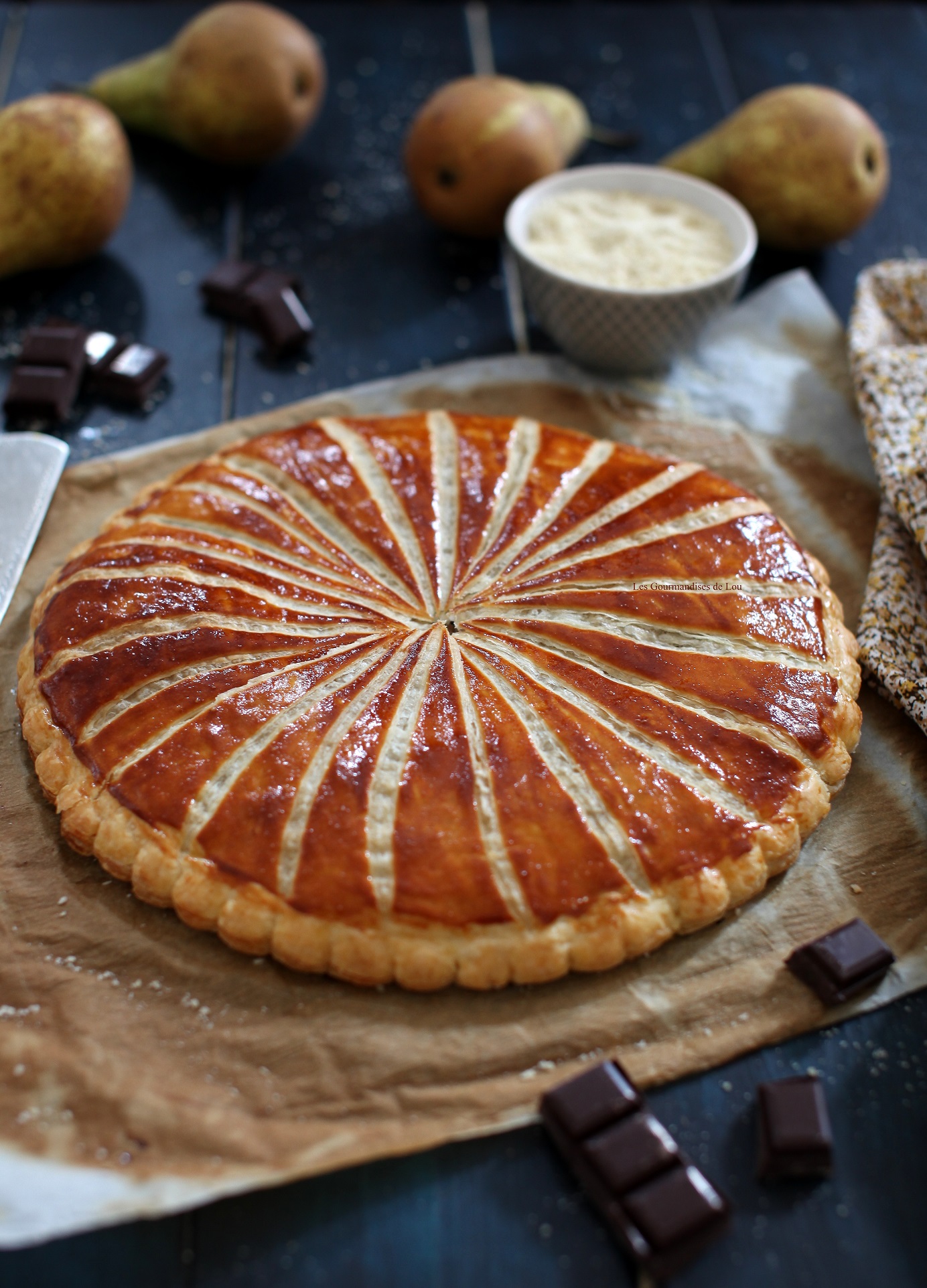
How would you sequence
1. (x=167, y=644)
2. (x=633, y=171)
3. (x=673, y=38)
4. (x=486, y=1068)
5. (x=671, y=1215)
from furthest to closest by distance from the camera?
(x=673, y=38) < (x=633, y=171) < (x=167, y=644) < (x=486, y=1068) < (x=671, y=1215)

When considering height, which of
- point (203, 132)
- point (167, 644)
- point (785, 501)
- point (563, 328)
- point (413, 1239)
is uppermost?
point (203, 132)

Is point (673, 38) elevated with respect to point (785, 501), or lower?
elevated

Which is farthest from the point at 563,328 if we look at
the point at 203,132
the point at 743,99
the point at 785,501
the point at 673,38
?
the point at 673,38

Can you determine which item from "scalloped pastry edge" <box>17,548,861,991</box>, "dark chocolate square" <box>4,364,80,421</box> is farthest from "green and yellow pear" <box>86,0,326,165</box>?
"scalloped pastry edge" <box>17,548,861,991</box>

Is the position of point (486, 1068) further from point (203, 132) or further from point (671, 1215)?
point (203, 132)

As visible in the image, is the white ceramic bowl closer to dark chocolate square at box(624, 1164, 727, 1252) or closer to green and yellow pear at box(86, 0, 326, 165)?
green and yellow pear at box(86, 0, 326, 165)
